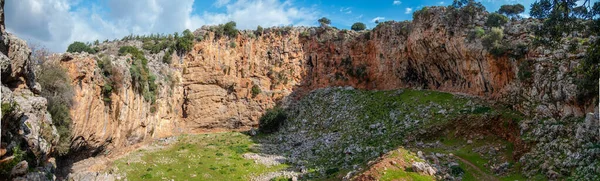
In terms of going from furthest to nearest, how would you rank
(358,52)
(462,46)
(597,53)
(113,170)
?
(358,52)
(462,46)
(113,170)
(597,53)

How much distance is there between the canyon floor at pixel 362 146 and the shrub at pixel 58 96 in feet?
15.7

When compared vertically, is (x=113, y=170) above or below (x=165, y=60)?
below

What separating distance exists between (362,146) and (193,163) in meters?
17.1

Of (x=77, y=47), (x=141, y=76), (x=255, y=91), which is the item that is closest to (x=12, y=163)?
(x=141, y=76)

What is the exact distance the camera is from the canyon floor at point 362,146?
28.2 m

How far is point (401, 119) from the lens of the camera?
144 ft

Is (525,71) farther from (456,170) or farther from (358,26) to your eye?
→ (358,26)

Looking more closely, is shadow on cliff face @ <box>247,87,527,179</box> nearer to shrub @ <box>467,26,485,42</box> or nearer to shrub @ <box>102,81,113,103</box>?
shrub @ <box>467,26,485,42</box>

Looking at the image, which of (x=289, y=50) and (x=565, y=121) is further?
(x=289, y=50)

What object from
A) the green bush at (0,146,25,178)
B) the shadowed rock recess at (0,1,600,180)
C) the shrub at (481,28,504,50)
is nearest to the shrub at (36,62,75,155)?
the shadowed rock recess at (0,1,600,180)

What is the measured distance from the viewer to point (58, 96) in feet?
85.0

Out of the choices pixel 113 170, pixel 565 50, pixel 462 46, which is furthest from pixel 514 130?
pixel 113 170

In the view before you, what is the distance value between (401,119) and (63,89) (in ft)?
109

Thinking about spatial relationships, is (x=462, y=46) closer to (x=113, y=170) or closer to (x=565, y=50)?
(x=565, y=50)
